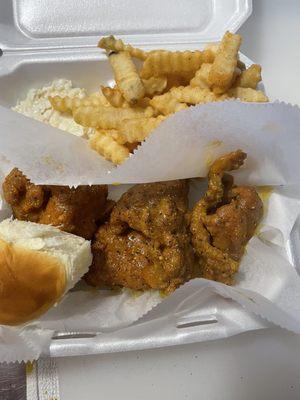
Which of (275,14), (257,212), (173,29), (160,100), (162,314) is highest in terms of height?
(275,14)

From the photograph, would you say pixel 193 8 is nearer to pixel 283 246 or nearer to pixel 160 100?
pixel 160 100

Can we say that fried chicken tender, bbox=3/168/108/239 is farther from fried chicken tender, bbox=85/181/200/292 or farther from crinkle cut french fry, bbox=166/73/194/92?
crinkle cut french fry, bbox=166/73/194/92

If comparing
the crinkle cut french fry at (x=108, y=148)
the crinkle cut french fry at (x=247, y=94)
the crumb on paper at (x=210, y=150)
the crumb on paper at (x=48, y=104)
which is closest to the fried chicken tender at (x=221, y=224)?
the crumb on paper at (x=210, y=150)

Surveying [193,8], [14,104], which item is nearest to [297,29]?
[193,8]

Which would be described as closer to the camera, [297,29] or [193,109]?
[193,109]

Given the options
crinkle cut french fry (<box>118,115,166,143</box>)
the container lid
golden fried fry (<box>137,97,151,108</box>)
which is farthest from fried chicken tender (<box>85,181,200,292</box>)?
the container lid

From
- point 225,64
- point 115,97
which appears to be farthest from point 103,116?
point 225,64

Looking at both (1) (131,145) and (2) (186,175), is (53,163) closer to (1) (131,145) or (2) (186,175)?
(1) (131,145)
